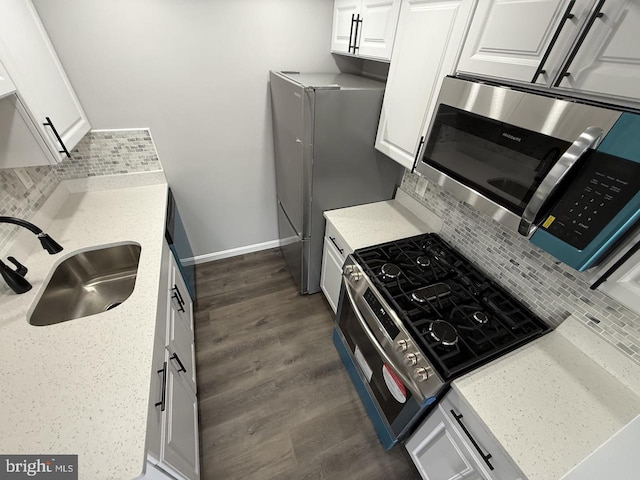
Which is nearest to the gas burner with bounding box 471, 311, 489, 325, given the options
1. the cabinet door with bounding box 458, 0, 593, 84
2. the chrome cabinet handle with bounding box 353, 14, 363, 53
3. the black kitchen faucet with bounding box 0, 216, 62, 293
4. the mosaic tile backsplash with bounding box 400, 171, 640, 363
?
the mosaic tile backsplash with bounding box 400, 171, 640, 363

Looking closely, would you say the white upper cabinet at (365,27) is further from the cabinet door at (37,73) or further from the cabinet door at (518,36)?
the cabinet door at (37,73)

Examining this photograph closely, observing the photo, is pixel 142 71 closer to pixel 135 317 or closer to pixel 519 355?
pixel 135 317

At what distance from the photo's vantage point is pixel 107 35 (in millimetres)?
1420

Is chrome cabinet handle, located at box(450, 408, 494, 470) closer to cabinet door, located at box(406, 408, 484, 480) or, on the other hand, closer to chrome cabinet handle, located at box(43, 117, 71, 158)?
cabinet door, located at box(406, 408, 484, 480)

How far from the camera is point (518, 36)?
0.77 m

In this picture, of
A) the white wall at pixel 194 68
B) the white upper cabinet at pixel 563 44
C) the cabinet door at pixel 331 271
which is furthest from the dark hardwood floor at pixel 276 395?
the white upper cabinet at pixel 563 44

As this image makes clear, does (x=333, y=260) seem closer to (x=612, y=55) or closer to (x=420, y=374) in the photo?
(x=420, y=374)

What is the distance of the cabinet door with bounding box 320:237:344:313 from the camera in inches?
69.6

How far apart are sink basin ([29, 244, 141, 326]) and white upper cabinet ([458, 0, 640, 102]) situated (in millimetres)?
1724

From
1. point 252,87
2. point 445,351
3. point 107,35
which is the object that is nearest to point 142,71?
point 107,35

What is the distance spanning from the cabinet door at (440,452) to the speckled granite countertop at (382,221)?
0.86 meters

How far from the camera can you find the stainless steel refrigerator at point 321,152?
1.39 m

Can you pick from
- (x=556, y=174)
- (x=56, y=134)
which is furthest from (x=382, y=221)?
(x=56, y=134)

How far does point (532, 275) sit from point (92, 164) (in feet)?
8.11
